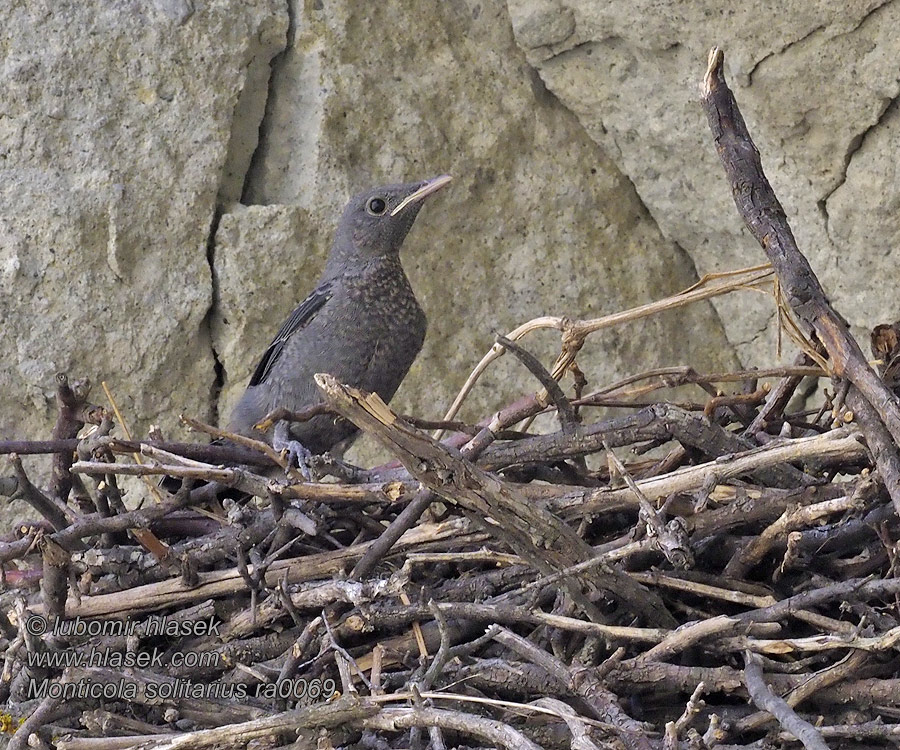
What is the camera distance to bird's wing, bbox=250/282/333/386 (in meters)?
2.64

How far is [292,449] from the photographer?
90.1 inches

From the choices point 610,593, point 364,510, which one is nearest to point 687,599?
point 610,593

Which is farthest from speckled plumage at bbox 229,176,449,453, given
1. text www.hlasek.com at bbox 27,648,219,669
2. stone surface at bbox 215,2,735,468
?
text www.hlasek.com at bbox 27,648,219,669

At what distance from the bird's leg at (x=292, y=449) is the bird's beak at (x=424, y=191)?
0.58 metres

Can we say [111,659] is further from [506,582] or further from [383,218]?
[383,218]

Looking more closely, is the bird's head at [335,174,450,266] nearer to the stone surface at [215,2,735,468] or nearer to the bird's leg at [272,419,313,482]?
the stone surface at [215,2,735,468]

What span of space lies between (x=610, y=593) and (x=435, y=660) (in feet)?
0.91

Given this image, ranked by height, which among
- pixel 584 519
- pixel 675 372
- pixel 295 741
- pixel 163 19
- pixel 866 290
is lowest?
pixel 295 741

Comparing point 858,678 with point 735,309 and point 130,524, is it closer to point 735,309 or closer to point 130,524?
point 130,524

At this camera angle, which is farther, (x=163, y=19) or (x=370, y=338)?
(x=163, y=19)

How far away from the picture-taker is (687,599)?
1889 mm

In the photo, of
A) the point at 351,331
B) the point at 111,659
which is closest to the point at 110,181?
the point at 351,331

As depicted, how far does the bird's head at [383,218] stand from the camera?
2705 millimetres

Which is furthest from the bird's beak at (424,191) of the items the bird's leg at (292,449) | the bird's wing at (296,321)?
the bird's leg at (292,449)
